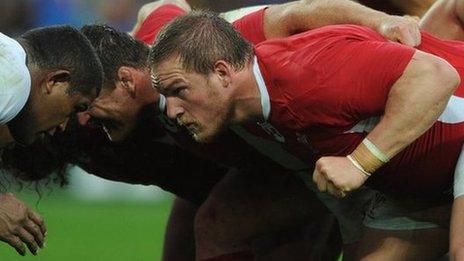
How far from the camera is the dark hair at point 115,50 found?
5.30 meters

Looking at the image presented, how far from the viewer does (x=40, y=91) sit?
15.0ft

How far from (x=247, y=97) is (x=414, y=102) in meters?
0.62

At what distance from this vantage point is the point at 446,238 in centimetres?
520

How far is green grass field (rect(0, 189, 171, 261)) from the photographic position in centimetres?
924

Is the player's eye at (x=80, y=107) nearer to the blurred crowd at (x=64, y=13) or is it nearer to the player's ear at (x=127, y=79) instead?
the player's ear at (x=127, y=79)

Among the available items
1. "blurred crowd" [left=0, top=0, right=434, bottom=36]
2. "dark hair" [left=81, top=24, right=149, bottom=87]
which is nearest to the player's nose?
"dark hair" [left=81, top=24, right=149, bottom=87]

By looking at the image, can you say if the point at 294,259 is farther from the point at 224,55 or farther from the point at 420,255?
the point at 224,55

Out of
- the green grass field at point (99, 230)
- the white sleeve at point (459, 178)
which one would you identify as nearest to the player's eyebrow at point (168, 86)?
the white sleeve at point (459, 178)

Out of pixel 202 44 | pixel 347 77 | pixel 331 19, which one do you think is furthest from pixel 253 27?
pixel 347 77

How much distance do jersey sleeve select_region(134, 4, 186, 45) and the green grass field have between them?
10.6 feet

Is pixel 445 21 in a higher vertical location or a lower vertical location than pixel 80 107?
lower

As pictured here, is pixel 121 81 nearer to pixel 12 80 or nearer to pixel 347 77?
pixel 12 80

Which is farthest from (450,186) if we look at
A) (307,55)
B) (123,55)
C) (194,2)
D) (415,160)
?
(194,2)

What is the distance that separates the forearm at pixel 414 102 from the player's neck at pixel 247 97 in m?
0.45
